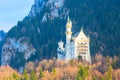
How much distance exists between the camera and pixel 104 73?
7495 inches

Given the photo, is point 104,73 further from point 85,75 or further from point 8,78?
point 8,78

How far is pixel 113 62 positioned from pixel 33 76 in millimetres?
21702

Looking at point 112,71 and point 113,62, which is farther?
point 113,62

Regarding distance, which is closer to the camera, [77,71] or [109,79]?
[109,79]

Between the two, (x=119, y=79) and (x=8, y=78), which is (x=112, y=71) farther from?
(x=8, y=78)

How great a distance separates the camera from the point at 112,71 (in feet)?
613

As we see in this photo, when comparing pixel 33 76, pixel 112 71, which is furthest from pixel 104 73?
pixel 33 76

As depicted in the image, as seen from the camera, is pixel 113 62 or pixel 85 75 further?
pixel 113 62

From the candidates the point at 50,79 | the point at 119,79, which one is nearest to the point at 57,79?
the point at 50,79

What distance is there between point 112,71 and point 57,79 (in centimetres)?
1150

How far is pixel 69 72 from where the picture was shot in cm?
18950

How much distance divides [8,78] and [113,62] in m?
24.5

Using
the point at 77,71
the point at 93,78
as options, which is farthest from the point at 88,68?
the point at 93,78

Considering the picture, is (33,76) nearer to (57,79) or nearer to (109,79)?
(57,79)
